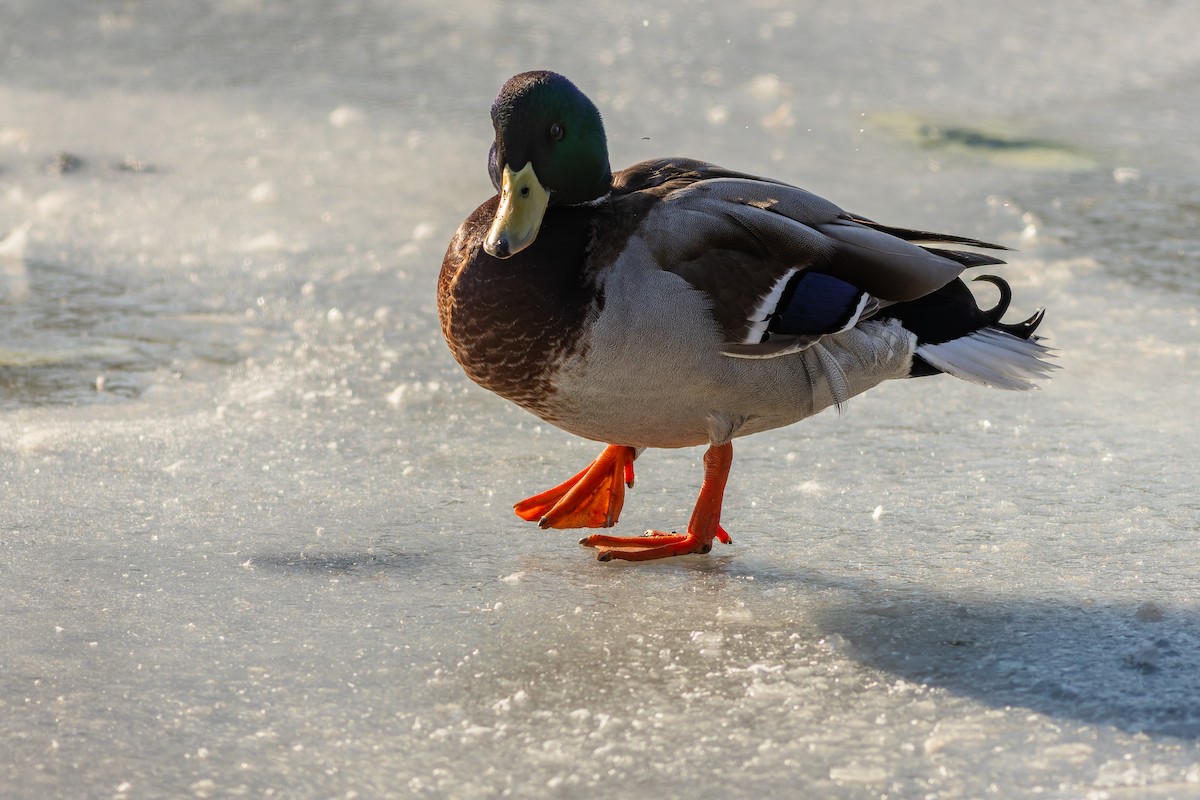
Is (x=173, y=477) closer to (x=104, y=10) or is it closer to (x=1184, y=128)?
(x=1184, y=128)

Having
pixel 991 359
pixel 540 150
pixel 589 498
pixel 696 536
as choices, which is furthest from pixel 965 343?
pixel 540 150

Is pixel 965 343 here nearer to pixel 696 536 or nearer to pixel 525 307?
pixel 696 536

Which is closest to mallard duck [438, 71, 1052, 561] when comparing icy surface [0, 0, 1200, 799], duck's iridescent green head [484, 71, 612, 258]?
duck's iridescent green head [484, 71, 612, 258]

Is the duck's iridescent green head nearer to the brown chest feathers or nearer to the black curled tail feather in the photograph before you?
the brown chest feathers

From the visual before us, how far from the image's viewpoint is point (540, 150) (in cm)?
296

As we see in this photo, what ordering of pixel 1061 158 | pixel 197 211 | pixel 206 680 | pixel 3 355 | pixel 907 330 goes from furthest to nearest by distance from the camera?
pixel 1061 158 < pixel 197 211 < pixel 3 355 < pixel 907 330 < pixel 206 680

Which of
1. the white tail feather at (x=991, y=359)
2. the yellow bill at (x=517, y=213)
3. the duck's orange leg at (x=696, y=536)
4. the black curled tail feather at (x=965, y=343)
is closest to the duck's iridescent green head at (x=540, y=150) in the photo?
the yellow bill at (x=517, y=213)

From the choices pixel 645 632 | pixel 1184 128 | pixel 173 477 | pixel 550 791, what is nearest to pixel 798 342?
pixel 645 632

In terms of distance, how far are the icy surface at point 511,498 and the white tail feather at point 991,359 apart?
279mm

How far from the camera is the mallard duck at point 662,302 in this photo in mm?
2842

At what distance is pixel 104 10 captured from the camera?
27.1 feet

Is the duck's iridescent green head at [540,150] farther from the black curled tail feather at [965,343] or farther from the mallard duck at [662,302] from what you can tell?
the black curled tail feather at [965,343]

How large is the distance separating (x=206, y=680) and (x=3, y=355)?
2.30 meters

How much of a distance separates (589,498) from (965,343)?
97 cm
